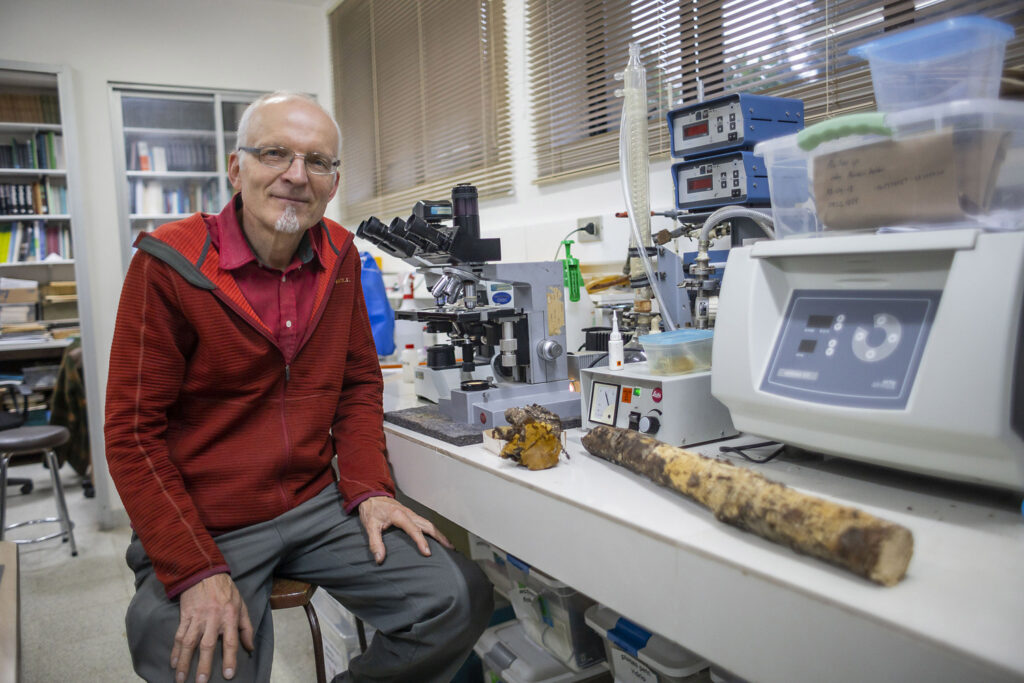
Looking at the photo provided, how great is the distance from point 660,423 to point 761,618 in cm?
48

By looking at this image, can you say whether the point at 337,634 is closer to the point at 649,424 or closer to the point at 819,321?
the point at 649,424

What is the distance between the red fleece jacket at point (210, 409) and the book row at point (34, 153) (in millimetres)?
3807

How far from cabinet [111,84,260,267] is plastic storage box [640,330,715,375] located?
3726mm

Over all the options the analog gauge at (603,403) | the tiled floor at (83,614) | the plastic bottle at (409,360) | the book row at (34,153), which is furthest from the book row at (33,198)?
the analog gauge at (603,403)

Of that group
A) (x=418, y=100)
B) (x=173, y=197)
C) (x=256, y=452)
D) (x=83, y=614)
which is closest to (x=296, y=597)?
(x=256, y=452)

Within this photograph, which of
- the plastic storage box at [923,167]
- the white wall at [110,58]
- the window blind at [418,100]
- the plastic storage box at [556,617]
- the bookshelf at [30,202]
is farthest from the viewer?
the bookshelf at [30,202]

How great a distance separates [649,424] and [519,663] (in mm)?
784

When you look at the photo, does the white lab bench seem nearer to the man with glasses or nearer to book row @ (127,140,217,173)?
the man with glasses

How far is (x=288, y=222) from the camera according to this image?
1404 millimetres

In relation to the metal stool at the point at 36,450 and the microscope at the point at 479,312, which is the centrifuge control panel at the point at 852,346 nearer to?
the microscope at the point at 479,312

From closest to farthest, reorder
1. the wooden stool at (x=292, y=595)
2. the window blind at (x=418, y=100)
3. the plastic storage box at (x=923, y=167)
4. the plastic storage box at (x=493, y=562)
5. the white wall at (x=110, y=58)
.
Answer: the plastic storage box at (x=923, y=167)
the wooden stool at (x=292, y=595)
the plastic storage box at (x=493, y=562)
the window blind at (x=418, y=100)
the white wall at (x=110, y=58)

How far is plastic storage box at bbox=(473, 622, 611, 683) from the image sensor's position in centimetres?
161

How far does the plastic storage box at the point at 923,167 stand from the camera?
893 mm

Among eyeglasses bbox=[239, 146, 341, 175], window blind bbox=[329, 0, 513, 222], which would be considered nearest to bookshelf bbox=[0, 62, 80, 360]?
window blind bbox=[329, 0, 513, 222]
